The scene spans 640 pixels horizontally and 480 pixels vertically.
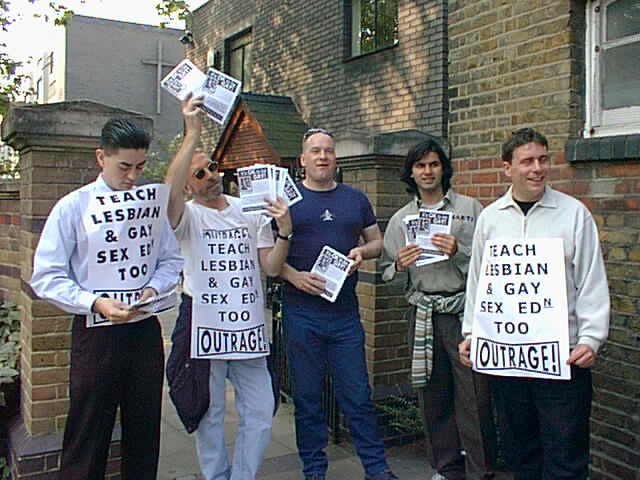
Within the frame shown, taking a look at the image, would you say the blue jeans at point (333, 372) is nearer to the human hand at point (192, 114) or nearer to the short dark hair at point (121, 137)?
the human hand at point (192, 114)

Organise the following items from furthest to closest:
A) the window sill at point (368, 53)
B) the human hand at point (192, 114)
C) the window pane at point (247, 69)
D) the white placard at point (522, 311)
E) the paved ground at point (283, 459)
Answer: the window pane at point (247, 69), the window sill at point (368, 53), the paved ground at point (283, 459), the human hand at point (192, 114), the white placard at point (522, 311)

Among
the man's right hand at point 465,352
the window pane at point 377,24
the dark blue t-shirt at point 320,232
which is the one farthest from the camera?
the window pane at point 377,24

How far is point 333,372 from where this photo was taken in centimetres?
376

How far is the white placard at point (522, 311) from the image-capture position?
2832mm

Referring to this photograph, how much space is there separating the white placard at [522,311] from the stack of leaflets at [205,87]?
5.00ft

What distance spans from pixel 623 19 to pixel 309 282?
2261mm

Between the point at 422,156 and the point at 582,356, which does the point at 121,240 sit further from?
the point at 582,356

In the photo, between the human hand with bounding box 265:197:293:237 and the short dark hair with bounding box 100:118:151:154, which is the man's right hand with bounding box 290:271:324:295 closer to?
the human hand with bounding box 265:197:293:237

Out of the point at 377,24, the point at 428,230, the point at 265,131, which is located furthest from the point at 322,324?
the point at 265,131

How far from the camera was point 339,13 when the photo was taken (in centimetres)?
1019

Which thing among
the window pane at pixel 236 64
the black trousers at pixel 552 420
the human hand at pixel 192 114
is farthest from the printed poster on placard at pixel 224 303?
the window pane at pixel 236 64

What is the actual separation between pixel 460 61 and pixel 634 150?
150 centimetres

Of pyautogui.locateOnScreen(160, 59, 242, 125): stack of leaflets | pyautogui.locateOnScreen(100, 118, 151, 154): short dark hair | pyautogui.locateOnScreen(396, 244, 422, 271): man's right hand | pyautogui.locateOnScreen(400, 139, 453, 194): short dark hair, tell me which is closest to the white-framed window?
pyautogui.locateOnScreen(400, 139, 453, 194): short dark hair

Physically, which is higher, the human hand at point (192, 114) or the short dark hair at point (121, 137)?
the human hand at point (192, 114)
